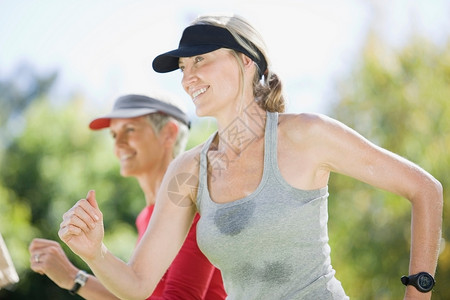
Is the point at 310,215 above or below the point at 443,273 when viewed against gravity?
above

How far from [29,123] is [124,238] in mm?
4925

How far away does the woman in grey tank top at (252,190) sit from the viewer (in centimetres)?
217

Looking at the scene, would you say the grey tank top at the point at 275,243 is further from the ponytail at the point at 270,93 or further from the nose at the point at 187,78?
the nose at the point at 187,78

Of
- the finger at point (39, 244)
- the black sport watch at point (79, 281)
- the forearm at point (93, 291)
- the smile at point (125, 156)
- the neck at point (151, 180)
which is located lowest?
the forearm at point (93, 291)

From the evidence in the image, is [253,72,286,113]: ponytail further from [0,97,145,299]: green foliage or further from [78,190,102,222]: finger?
[0,97,145,299]: green foliage

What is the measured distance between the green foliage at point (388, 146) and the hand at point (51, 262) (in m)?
4.10

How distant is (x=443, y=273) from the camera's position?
6262 mm

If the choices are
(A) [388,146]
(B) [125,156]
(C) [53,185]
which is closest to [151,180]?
(B) [125,156]

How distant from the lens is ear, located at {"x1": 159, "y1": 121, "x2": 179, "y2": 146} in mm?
3609

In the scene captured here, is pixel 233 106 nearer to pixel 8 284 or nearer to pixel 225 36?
pixel 225 36

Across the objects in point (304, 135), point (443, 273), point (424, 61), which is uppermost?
point (304, 135)

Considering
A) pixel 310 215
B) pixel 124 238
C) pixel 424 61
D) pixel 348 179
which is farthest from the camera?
pixel 124 238

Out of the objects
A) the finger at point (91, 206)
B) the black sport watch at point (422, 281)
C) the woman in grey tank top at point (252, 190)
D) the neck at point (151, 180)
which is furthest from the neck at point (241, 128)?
the neck at point (151, 180)

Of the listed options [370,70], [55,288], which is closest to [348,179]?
[370,70]
